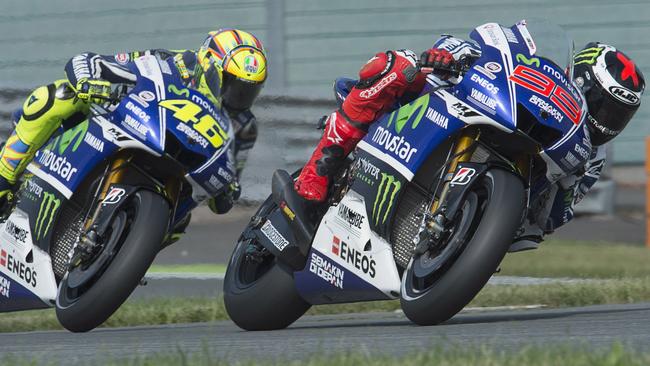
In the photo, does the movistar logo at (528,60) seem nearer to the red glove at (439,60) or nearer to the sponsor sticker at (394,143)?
the red glove at (439,60)

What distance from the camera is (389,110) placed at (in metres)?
6.38

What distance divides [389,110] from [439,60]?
1.57 feet

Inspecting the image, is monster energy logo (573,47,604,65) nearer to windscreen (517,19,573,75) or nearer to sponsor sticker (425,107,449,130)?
windscreen (517,19,573,75)

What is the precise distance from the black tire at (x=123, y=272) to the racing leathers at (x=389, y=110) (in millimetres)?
671

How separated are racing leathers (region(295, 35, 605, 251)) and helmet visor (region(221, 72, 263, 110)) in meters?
0.93

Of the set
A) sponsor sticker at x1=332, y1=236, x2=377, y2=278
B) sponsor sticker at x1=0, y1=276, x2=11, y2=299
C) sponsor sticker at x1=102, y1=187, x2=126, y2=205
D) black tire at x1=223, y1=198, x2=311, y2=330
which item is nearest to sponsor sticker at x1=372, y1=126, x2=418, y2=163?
sponsor sticker at x1=332, y1=236, x2=377, y2=278

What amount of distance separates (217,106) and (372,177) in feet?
3.89

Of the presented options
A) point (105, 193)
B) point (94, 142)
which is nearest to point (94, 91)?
point (94, 142)

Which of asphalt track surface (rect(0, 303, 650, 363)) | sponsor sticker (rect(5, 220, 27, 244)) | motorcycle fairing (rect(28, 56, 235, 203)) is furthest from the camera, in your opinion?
sponsor sticker (rect(5, 220, 27, 244))

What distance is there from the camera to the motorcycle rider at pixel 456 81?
6129 mm

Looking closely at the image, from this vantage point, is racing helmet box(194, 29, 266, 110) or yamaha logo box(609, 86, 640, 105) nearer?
yamaha logo box(609, 86, 640, 105)

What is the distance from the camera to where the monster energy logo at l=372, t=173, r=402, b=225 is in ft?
20.0

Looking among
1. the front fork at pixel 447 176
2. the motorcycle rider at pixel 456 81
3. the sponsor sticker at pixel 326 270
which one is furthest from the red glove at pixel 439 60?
the sponsor sticker at pixel 326 270

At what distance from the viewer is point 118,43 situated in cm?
1395
